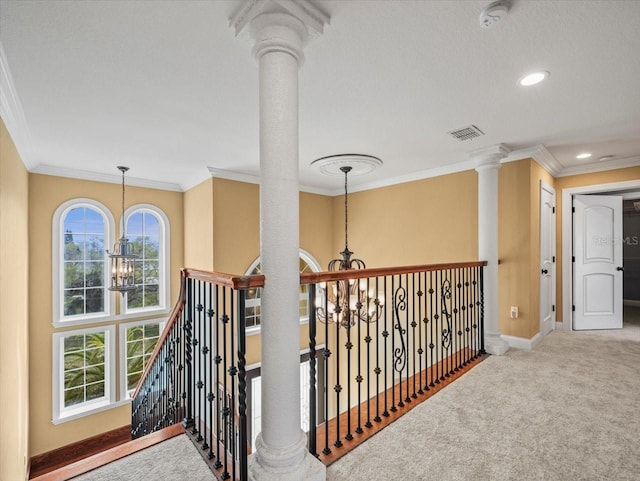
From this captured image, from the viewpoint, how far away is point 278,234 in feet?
4.93

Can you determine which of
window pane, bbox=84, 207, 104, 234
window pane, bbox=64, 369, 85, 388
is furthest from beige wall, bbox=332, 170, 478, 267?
window pane, bbox=64, 369, 85, 388

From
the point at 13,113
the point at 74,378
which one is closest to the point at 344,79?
the point at 13,113

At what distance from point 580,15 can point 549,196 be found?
3.43 meters

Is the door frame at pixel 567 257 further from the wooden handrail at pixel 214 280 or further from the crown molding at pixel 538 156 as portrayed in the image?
the wooden handrail at pixel 214 280

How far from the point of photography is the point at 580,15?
1621 millimetres

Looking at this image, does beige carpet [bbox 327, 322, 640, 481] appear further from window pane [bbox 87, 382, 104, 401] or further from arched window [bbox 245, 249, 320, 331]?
window pane [bbox 87, 382, 104, 401]

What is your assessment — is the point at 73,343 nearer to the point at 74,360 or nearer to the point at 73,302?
the point at 74,360

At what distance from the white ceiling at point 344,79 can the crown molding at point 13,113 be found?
2 centimetres

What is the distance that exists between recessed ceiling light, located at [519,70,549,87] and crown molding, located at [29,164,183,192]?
17.7 feet

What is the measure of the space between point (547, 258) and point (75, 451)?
24.1 feet

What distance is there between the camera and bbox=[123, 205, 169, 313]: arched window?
5.40 meters

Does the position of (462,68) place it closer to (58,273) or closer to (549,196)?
(549,196)

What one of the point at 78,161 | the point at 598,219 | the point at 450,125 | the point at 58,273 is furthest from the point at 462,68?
the point at 58,273

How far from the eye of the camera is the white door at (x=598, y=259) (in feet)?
15.2
